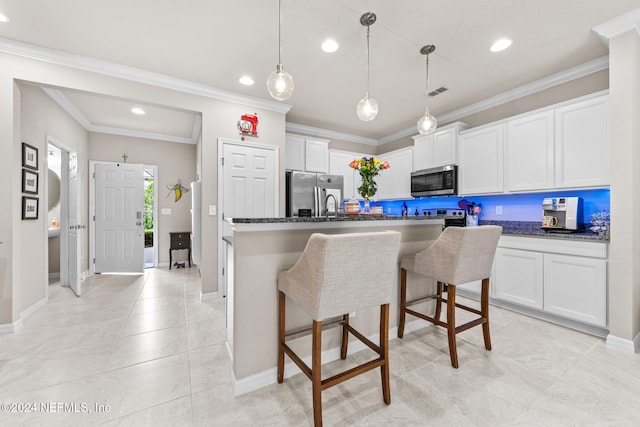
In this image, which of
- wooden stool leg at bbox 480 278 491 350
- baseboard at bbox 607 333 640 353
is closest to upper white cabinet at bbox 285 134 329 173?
wooden stool leg at bbox 480 278 491 350

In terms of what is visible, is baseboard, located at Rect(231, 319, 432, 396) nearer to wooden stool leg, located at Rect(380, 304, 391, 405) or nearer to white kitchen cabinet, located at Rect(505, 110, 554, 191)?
wooden stool leg, located at Rect(380, 304, 391, 405)

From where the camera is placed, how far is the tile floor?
4.67 feet

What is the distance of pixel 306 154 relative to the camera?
4.53 meters

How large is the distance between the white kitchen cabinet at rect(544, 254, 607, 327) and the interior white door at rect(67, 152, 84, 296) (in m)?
5.62

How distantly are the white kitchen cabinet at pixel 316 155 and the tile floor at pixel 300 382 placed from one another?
294 cm

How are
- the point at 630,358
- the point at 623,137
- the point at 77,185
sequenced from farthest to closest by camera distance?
the point at 77,185 < the point at 623,137 < the point at 630,358

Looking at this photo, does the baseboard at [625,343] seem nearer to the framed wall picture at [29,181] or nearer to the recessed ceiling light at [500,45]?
the recessed ceiling light at [500,45]

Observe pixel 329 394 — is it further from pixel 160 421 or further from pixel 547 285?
pixel 547 285

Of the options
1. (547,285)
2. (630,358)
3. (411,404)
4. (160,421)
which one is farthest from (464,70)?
(160,421)

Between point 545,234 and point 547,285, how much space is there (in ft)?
1.70

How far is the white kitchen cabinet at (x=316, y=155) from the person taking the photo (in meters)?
4.55

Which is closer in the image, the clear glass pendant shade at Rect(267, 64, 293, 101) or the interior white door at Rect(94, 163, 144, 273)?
the clear glass pendant shade at Rect(267, 64, 293, 101)

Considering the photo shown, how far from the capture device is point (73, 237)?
3.61 metres

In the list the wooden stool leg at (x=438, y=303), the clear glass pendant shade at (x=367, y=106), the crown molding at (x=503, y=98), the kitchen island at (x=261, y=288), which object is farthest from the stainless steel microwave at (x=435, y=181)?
the kitchen island at (x=261, y=288)
